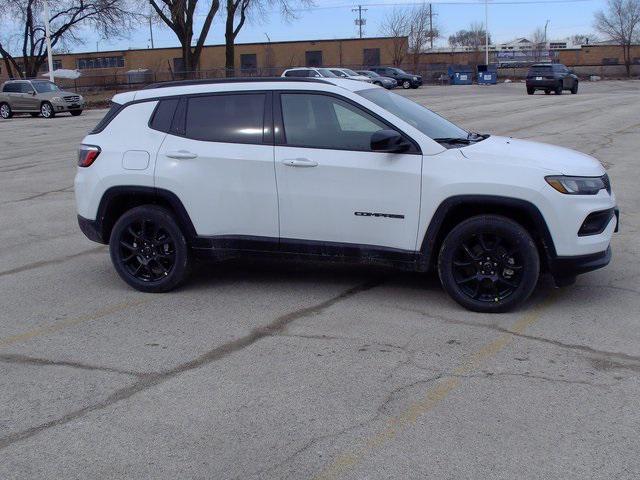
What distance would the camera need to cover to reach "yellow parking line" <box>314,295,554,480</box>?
12.9ft

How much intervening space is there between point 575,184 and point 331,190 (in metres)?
1.89

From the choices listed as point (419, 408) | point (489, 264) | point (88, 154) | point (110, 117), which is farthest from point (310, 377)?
point (110, 117)

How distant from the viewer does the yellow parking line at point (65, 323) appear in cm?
592

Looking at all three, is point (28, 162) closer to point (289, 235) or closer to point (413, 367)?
point (289, 235)

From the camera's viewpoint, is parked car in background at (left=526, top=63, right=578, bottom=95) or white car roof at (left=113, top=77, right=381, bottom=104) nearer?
white car roof at (left=113, top=77, right=381, bottom=104)

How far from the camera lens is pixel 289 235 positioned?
6.59 meters

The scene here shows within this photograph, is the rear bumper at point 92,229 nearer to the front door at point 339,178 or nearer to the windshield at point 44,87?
the front door at point 339,178

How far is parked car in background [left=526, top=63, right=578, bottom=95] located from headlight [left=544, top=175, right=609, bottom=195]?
38.9m

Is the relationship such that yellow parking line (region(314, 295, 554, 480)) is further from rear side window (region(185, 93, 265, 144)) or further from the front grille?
rear side window (region(185, 93, 265, 144))

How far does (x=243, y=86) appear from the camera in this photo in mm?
6828

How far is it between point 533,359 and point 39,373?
3.29 m

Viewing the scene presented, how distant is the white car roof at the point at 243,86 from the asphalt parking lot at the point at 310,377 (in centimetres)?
176

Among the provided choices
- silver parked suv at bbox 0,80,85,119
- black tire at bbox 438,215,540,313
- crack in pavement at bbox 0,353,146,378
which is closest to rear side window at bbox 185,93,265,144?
black tire at bbox 438,215,540,313

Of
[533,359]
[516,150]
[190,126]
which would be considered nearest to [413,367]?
[533,359]
